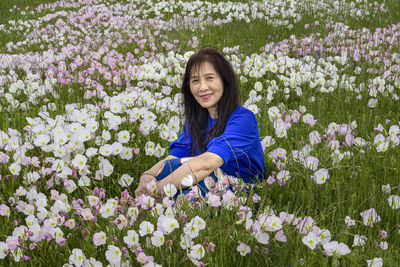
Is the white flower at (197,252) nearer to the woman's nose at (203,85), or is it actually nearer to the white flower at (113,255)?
the white flower at (113,255)

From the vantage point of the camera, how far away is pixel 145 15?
990cm

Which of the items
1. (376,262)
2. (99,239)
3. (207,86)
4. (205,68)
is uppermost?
(205,68)

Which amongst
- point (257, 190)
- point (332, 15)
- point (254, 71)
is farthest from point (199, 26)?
point (257, 190)

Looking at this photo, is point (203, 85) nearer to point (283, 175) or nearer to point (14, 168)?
point (283, 175)

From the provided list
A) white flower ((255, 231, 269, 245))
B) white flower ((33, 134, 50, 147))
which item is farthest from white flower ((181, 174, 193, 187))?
white flower ((33, 134, 50, 147))

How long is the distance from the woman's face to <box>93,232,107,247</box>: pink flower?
1436 mm

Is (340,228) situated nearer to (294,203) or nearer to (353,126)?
(294,203)

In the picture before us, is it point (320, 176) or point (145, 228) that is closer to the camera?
point (145, 228)

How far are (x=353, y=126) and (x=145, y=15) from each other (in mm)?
7255

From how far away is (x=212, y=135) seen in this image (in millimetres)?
3236

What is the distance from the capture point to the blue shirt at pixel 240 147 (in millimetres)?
2898

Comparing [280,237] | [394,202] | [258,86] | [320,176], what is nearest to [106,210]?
[280,237]

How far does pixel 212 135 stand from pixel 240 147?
13.4 inches

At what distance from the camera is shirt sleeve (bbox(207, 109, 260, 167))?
288cm
